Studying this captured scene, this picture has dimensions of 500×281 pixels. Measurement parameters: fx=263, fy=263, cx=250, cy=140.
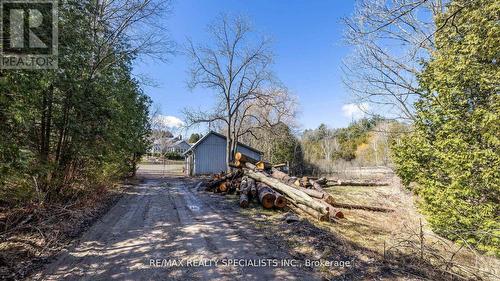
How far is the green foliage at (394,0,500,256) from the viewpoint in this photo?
511 centimetres

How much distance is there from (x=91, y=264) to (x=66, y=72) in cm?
466

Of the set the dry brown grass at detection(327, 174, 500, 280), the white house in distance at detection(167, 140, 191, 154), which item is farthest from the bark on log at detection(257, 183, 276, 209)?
the white house in distance at detection(167, 140, 191, 154)

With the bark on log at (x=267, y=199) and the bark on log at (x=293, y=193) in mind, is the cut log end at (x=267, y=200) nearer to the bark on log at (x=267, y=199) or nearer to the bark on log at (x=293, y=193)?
the bark on log at (x=267, y=199)

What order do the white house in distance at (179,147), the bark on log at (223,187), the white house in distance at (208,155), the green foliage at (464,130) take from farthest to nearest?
1. the white house in distance at (179,147)
2. the white house in distance at (208,155)
3. the bark on log at (223,187)
4. the green foliage at (464,130)

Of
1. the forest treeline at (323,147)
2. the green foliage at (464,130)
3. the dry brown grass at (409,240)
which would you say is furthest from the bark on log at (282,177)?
the green foliage at (464,130)

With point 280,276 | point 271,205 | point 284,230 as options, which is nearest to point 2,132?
point 280,276

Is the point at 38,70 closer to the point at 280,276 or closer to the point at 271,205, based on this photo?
the point at 280,276

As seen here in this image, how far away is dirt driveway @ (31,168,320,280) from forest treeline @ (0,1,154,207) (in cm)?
179

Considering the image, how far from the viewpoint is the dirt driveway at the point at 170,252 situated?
387 centimetres

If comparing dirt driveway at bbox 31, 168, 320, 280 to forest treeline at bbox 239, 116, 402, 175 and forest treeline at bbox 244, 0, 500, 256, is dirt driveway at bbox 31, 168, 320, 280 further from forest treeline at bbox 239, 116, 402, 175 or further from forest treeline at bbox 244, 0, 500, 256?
forest treeline at bbox 239, 116, 402, 175

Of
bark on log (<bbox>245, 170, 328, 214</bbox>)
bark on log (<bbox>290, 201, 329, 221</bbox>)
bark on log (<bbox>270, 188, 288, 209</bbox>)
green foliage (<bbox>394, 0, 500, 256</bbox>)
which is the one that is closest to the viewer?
green foliage (<bbox>394, 0, 500, 256</bbox>)

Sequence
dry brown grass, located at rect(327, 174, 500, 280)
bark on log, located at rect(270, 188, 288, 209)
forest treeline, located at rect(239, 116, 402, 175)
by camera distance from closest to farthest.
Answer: dry brown grass, located at rect(327, 174, 500, 280)
bark on log, located at rect(270, 188, 288, 209)
forest treeline, located at rect(239, 116, 402, 175)

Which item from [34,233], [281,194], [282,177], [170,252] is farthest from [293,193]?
[34,233]

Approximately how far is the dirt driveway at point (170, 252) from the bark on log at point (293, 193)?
2.25 meters
